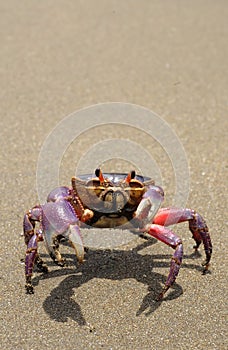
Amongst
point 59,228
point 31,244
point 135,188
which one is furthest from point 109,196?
point 31,244

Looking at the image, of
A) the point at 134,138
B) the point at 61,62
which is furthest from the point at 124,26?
the point at 134,138

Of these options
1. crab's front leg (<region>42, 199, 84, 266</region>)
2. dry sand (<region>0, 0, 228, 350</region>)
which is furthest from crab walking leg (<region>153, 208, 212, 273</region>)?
crab's front leg (<region>42, 199, 84, 266</region>)

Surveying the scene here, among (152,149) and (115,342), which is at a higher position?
(152,149)

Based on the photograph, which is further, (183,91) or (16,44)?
(16,44)

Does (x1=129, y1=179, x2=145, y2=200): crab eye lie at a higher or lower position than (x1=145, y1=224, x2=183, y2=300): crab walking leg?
higher

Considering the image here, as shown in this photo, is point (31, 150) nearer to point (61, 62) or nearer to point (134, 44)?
point (61, 62)

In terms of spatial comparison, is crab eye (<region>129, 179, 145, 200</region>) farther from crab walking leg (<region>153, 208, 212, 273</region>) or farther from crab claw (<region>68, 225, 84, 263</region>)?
crab claw (<region>68, 225, 84, 263</region>)

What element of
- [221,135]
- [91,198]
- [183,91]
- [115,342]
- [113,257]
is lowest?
[115,342]
